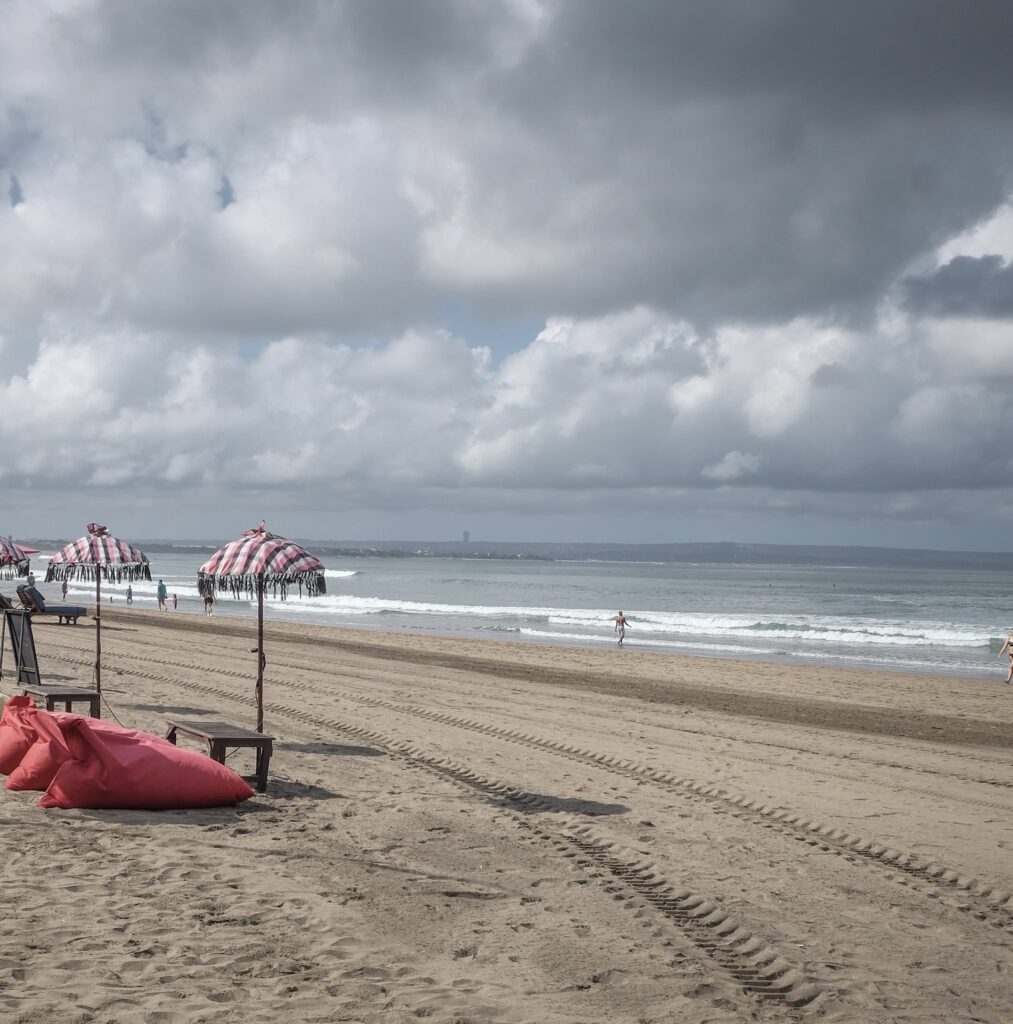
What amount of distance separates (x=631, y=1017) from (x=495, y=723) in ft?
27.1

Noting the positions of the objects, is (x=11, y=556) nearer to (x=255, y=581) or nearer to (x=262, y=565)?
(x=255, y=581)

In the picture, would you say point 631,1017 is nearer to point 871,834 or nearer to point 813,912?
point 813,912

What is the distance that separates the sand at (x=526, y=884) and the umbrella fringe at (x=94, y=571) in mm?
1645

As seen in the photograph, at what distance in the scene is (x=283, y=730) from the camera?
11.2 metres

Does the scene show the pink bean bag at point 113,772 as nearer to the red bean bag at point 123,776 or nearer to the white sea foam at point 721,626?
the red bean bag at point 123,776

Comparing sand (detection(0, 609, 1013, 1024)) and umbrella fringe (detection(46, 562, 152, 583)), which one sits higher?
umbrella fringe (detection(46, 562, 152, 583))

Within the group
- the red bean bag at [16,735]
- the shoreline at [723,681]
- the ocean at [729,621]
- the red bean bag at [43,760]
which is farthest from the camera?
the ocean at [729,621]

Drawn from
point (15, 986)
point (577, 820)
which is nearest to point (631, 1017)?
point (15, 986)

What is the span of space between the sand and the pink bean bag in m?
0.17

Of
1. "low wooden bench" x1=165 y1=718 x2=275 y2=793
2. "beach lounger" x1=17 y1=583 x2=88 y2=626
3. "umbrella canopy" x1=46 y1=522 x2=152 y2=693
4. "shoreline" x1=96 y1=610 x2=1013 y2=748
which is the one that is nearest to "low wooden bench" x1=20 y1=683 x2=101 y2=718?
"umbrella canopy" x1=46 y1=522 x2=152 y2=693

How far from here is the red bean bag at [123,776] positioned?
7125mm

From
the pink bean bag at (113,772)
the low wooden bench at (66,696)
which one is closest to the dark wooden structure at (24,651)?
the low wooden bench at (66,696)

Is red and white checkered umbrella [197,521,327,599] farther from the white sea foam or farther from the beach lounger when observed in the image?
the white sea foam

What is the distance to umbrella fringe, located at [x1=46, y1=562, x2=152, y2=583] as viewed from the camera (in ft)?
37.2
